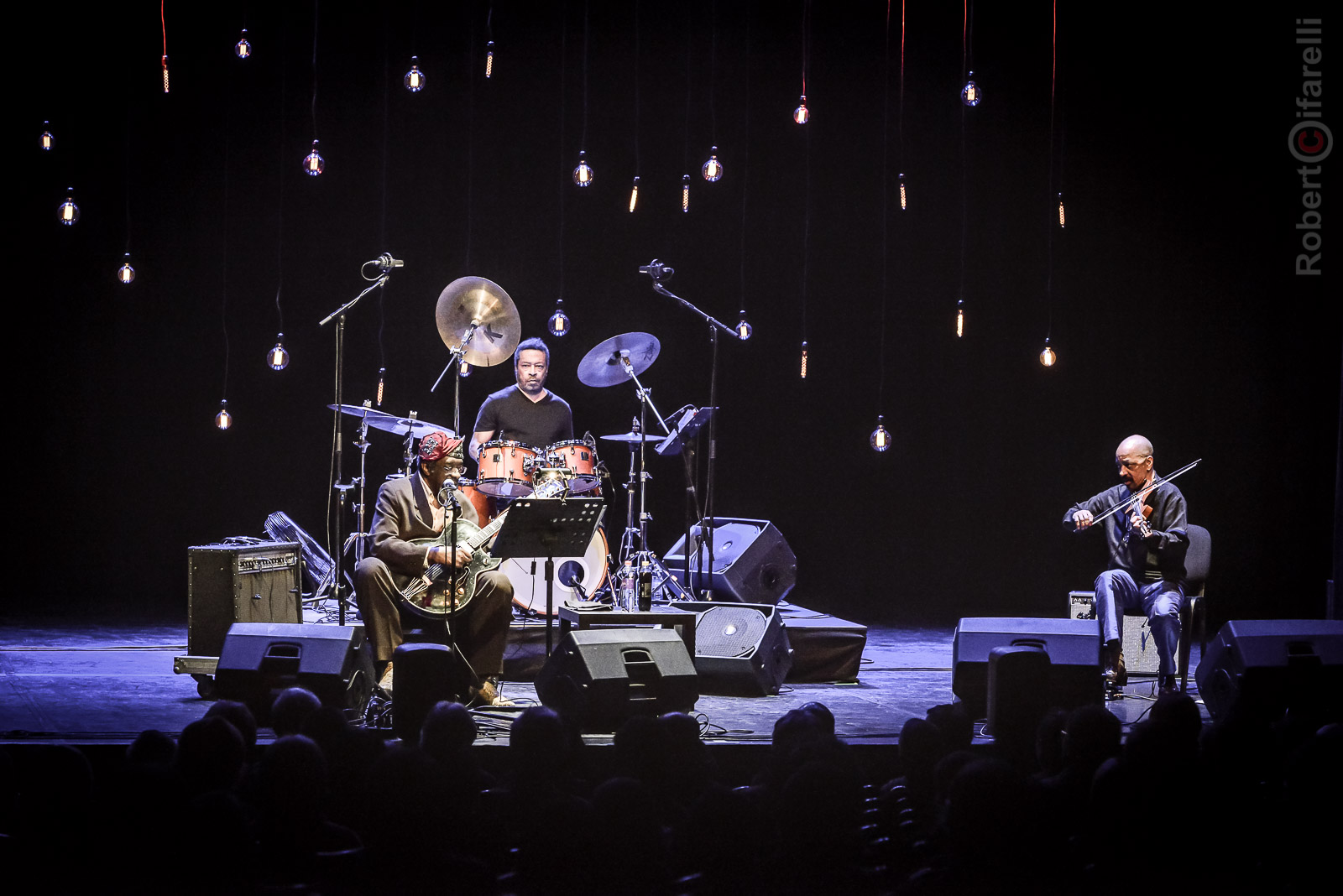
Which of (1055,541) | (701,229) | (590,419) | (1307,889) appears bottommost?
(1307,889)

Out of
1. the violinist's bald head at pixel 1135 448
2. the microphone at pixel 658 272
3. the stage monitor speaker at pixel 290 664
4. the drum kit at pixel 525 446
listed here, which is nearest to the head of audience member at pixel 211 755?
the stage monitor speaker at pixel 290 664

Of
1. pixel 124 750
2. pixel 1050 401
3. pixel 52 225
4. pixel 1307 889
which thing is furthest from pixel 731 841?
pixel 52 225

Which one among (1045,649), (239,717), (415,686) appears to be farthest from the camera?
(1045,649)

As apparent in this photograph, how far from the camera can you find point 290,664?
173 inches

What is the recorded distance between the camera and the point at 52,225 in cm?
805

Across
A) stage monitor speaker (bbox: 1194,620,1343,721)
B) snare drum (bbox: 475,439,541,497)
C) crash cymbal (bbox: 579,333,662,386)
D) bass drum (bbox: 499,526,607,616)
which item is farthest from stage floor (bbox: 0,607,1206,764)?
crash cymbal (bbox: 579,333,662,386)

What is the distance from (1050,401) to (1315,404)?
173 cm

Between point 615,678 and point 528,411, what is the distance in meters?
2.83

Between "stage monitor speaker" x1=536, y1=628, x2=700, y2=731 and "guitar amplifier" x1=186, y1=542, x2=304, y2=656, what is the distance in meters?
1.71

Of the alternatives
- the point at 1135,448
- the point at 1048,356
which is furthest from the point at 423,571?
the point at 1048,356

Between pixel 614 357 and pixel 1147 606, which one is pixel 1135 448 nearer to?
pixel 1147 606

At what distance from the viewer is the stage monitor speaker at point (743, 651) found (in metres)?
5.57

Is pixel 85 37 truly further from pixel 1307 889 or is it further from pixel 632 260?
pixel 1307 889

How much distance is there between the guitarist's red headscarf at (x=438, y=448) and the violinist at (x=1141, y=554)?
3.11 meters
